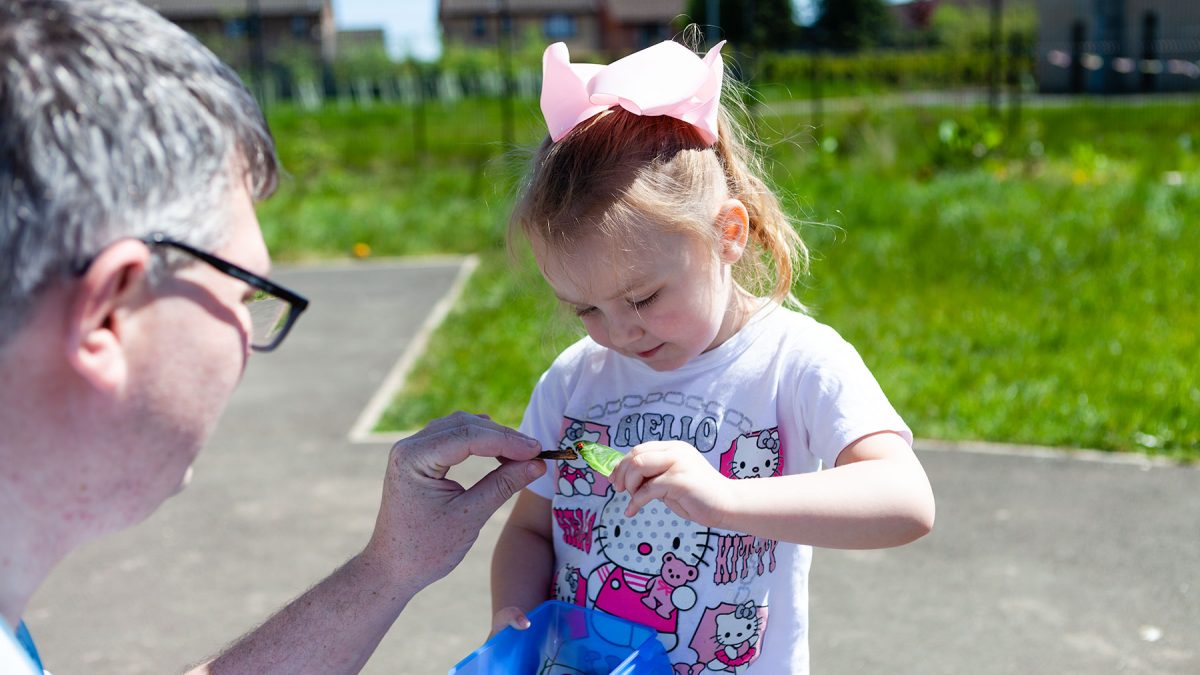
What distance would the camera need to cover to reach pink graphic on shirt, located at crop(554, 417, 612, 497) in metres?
1.84

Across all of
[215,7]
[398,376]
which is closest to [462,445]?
[398,376]

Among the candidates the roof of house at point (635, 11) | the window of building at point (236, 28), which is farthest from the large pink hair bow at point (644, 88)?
the roof of house at point (635, 11)

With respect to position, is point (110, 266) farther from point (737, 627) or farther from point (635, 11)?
point (635, 11)

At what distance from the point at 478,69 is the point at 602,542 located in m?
19.2

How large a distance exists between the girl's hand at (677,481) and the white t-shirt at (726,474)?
0.79 feet

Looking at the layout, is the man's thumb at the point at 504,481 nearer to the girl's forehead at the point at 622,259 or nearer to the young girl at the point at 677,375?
the young girl at the point at 677,375

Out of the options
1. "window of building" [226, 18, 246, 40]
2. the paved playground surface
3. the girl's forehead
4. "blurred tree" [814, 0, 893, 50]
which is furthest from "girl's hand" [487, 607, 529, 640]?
"window of building" [226, 18, 246, 40]

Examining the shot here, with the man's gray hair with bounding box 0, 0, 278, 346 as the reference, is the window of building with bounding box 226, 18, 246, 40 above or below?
below

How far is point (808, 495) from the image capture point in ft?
5.14

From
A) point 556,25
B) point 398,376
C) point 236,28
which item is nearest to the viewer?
point 398,376

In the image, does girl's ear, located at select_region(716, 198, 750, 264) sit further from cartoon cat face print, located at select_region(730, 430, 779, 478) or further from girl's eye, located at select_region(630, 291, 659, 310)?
cartoon cat face print, located at select_region(730, 430, 779, 478)

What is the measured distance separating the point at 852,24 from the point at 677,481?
24339 millimetres

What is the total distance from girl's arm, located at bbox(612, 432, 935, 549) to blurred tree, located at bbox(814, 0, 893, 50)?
15358mm

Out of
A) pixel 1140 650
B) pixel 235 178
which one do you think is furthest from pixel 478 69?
pixel 235 178
